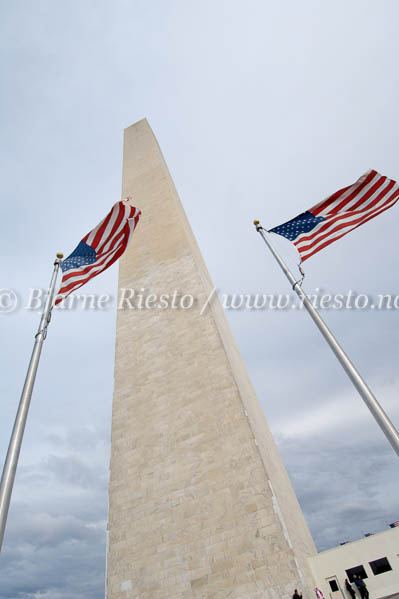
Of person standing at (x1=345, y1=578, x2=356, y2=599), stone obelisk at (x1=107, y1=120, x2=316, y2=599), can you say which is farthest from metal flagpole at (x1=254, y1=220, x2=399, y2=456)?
person standing at (x1=345, y1=578, x2=356, y2=599)

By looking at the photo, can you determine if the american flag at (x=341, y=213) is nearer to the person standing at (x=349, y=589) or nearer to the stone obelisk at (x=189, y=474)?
the stone obelisk at (x=189, y=474)

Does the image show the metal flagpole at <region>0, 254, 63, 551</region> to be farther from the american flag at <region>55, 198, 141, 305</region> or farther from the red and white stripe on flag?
the red and white stripe on flag

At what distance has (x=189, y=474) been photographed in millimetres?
9664

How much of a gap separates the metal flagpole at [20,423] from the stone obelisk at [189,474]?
5.46 m

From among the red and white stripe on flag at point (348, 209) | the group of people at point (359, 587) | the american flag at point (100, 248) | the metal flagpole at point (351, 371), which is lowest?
the group of people at point (359, 587)

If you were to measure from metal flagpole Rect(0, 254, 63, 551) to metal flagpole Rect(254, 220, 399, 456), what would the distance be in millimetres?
4677

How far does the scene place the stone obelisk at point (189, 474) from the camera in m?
8.09

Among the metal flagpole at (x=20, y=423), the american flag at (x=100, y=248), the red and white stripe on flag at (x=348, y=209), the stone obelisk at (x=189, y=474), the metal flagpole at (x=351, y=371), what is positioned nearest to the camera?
the metal flagpole at (x=20, y=423)

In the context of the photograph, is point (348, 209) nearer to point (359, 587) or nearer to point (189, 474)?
point (189, 474)

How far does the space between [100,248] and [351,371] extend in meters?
5.47

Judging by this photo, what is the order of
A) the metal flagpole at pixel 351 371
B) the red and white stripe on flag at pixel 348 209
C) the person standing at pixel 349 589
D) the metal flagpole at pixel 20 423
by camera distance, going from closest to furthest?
the metal flagpole at pixel 20 423, the metal flagpole at pixel 351 371, the red and white stripe on flag at pixel 348 209, the person standing at pixel 349 589

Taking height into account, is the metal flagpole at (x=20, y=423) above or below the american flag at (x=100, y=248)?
below

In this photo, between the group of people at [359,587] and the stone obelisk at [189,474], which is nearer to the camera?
the stone obelisk at [189,474]

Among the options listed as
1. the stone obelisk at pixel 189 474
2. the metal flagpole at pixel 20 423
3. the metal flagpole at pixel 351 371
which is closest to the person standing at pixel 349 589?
the stone obelisk at pixel 189 474
